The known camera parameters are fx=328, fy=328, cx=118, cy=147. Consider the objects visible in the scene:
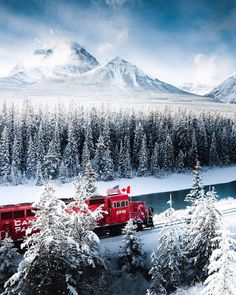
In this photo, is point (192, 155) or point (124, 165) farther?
point (192, 155)

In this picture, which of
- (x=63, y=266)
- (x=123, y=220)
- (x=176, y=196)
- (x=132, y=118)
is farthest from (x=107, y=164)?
(x=63, y=266)

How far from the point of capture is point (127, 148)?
309ft

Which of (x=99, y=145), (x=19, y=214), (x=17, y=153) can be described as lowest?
(x=17, y=153)

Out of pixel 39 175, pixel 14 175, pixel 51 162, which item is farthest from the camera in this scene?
pixel 51 162

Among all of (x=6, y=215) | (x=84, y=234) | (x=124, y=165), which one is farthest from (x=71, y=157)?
(x=84, y=234)

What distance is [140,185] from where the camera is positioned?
85.0m

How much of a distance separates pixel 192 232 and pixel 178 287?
3.83m

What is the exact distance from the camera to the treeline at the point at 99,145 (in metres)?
82.6

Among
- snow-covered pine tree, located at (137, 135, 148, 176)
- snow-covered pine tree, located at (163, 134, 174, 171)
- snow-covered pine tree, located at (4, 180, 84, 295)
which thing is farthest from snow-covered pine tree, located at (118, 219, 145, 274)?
snow-covered pine tree, located at (163, 134, 174, 171)

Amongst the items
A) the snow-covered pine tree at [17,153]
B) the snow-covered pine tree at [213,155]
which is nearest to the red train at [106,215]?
the snow-covered pine tree at [17,153]

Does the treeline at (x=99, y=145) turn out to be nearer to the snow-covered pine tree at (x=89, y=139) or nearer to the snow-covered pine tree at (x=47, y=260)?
the snow-covered pine tree at (x=89, y=139)

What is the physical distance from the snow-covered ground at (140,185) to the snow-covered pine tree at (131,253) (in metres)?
41.5

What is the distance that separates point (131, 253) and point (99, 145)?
62.5 meters

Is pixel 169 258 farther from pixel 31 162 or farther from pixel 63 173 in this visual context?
pixel 31 162
